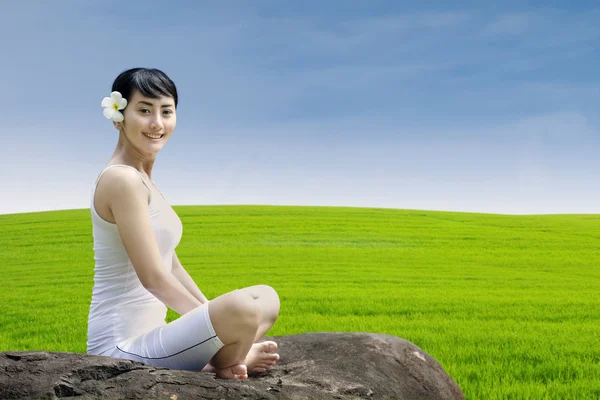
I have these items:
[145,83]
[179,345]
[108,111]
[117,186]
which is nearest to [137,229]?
[117,186]

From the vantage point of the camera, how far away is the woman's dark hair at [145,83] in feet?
13.8

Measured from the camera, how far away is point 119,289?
13.5ft

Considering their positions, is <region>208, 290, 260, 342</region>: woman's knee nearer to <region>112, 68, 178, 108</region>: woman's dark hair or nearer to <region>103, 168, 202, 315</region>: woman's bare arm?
<region>103, 168, 202, 315</region>: woman's bare arm

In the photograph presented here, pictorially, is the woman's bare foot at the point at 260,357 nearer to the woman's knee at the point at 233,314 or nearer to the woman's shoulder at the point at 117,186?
the woman's knee at the point at 233,314

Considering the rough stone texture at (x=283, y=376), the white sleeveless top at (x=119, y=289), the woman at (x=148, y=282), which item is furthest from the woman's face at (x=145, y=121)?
the rough stone texture at (x=283, y=376)

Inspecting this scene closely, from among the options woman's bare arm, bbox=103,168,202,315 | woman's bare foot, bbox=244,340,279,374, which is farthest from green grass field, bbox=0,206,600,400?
woman's bare arm, bbox=103,168,202,315

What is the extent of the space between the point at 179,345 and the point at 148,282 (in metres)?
0.45

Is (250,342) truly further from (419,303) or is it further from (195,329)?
(419,303)

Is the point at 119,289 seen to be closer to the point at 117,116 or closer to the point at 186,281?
the point at 186,281

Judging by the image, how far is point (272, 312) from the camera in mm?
4289

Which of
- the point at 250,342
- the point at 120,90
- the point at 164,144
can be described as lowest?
the point at 250,342

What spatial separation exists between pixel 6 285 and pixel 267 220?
17782mm

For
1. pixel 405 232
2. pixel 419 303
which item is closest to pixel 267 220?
pixel 405 232

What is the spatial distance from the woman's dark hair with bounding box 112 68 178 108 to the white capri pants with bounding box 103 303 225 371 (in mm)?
1499
